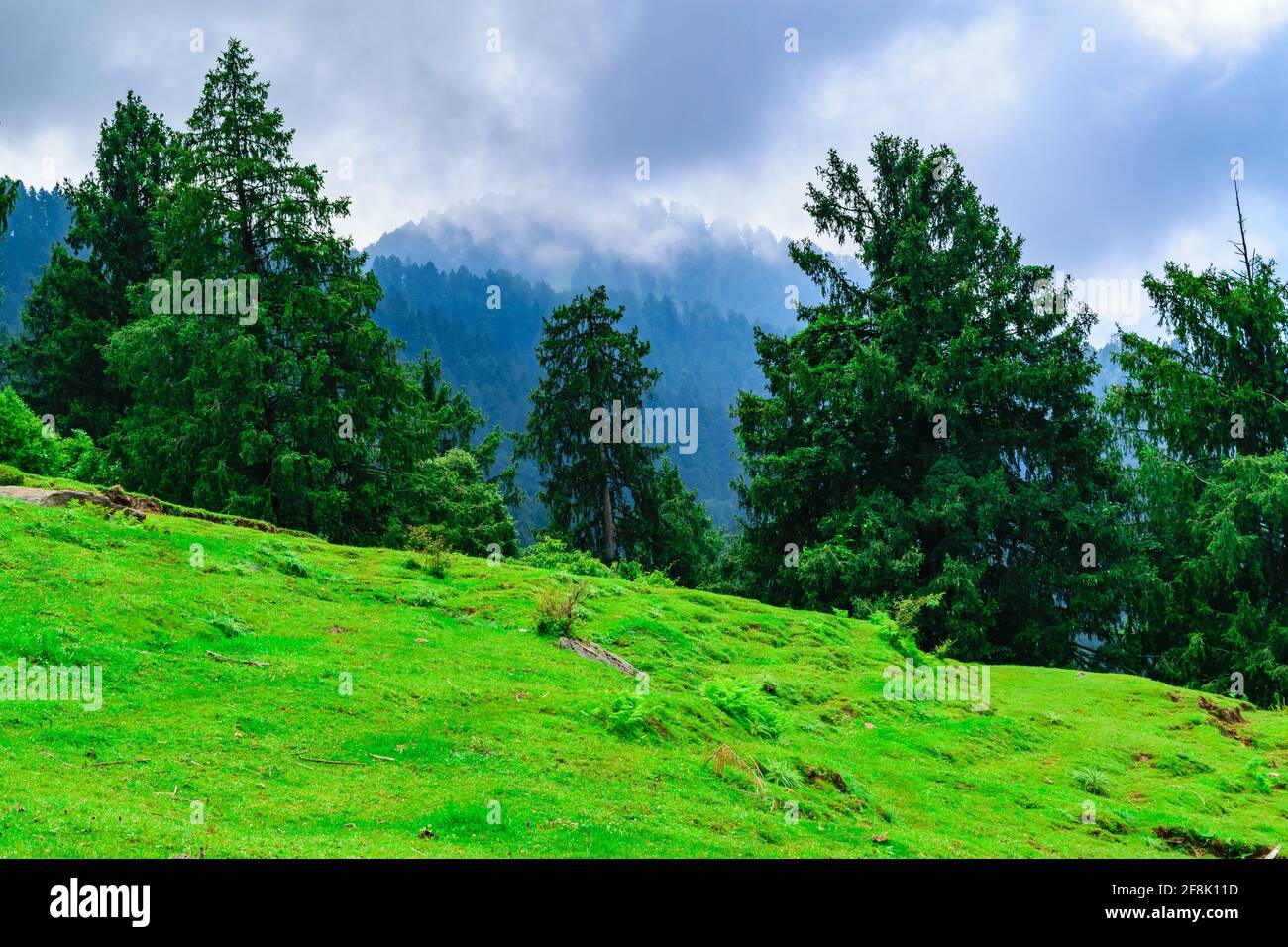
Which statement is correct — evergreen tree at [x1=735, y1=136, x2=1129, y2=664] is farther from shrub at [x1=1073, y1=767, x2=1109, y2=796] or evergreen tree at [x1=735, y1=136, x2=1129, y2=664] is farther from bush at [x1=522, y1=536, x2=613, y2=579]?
shrub at [x1=1073, y1=767, x2=1109, y2=796]

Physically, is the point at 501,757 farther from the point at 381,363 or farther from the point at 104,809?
the point at 381,363

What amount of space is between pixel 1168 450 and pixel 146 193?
159 feet

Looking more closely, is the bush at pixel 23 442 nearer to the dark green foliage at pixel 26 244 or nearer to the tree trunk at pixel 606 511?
the tree trunk at pixel 606 511

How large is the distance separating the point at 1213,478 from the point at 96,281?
48.6 meters

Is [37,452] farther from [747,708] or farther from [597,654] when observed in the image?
[747,708]

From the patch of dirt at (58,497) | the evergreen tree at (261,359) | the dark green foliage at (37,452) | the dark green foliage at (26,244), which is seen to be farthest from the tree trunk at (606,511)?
the dark green foliage at (26,244)

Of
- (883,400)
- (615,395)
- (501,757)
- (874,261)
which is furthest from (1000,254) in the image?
(501,757)

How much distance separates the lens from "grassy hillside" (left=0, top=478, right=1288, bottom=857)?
7.22m

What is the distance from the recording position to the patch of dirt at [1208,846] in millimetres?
11062

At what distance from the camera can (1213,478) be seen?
1126 inches

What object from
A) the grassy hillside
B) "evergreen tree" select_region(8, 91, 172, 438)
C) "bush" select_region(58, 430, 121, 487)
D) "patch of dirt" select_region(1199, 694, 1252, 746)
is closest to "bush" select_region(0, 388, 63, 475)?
"bush" select_region(58, 430, 121, 487)

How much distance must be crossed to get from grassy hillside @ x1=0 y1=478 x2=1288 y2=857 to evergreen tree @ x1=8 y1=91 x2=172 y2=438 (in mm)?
28019

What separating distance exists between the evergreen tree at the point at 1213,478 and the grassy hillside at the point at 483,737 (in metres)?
9.30

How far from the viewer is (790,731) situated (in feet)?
42.2
